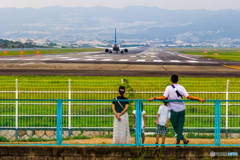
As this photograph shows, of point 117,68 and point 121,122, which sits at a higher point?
point 121,122

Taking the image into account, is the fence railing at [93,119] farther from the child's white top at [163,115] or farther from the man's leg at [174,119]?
the child's white top at [163,115]

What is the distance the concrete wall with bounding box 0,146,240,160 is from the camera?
9.48 meters

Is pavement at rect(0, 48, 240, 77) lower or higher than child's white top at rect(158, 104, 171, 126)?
lower

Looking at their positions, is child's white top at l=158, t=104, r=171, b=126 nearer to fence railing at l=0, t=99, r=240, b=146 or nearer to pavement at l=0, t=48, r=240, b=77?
fence railing at l=0, t=99, r=240, b=146

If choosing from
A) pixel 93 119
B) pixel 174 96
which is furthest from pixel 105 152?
pixel 93 119

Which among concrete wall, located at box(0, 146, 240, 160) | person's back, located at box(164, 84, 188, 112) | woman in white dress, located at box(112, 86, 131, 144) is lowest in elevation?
concrete wall, located at box(0, 146, 240, 160)

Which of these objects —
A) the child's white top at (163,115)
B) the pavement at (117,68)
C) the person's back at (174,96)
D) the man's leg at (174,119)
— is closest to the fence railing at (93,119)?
Answer: the person's back at (174,96)

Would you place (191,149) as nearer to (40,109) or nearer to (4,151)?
(4,151)

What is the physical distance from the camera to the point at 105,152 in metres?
9.50

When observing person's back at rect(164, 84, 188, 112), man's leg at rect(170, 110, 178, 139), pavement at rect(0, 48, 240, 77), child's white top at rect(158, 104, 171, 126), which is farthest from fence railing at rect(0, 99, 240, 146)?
pavement at rect(0, 48, 240, 77)

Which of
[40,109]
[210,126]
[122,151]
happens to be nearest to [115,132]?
[122,151]

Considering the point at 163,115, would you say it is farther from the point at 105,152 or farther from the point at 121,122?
the point at 105,152

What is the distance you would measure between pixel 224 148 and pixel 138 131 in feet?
8.40

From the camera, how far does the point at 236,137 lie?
37.1 feet
